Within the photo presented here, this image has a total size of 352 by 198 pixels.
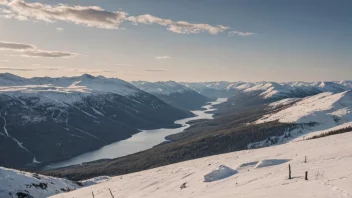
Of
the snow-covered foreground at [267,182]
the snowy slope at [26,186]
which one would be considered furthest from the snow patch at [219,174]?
the snowy slope at [26,186]

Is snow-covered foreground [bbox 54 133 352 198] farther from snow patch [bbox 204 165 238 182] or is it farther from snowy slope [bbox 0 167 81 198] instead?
snowy slope [bbox 0 167 81 198]

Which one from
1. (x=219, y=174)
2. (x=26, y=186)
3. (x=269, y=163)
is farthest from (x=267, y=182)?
(x=26, y=186)

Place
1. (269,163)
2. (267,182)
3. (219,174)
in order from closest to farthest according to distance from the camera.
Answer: (267,182)
(219,174)
(269,163)

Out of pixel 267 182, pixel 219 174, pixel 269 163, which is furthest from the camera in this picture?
pixel 269 163

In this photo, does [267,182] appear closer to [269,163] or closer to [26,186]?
[269,163]

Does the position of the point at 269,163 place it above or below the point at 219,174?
above

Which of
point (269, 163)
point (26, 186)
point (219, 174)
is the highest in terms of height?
point (269, 163)

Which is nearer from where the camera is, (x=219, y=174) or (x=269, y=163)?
(x=219, y=174)

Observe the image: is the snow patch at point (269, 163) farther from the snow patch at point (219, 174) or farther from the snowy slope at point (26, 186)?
the snowy slope at point (26, 186)

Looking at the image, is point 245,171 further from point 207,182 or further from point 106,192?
point 106,192

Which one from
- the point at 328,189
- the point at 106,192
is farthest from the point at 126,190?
the point at 328,189
